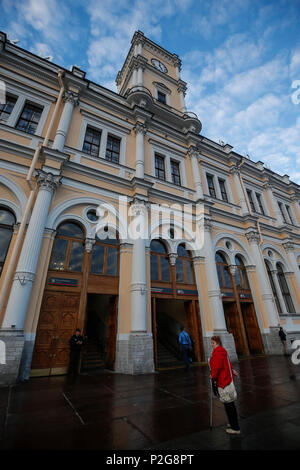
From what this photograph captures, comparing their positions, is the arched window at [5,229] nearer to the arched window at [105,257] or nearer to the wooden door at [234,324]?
the arched window at [105,257]

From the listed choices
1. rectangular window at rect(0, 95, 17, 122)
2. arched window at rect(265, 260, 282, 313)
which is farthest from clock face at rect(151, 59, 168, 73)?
arched window at rect(265, 260, 282, 313)

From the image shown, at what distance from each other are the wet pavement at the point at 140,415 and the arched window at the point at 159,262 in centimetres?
455

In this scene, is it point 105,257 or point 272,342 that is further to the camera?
point 272,342

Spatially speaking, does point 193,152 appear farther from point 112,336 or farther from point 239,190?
point 112,336

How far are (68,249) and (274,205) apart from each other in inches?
663

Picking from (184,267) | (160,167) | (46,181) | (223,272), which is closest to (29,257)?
(46,181)

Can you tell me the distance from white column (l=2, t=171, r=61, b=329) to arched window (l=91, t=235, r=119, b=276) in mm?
2292

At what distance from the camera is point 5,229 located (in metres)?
7.70

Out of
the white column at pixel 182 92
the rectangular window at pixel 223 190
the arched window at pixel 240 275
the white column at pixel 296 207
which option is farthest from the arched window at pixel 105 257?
the white column at pixel 296 207

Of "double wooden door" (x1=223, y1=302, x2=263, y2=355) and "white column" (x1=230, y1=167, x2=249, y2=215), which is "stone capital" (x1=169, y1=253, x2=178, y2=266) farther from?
"white column" (x1=230, y1=167, x2=249, y2=215)

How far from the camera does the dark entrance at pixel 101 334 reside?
8.55 metres
